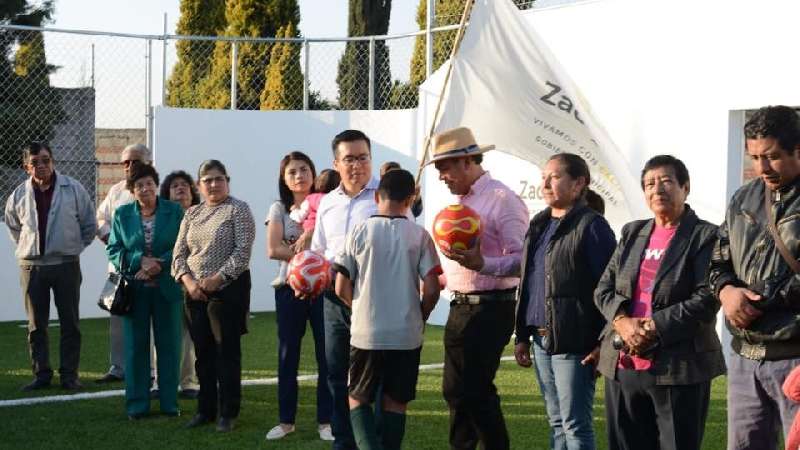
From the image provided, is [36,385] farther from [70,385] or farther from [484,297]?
[484,297]

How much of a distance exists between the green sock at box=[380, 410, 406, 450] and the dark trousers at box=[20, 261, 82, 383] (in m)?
4.54

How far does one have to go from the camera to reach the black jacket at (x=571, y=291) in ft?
18.0

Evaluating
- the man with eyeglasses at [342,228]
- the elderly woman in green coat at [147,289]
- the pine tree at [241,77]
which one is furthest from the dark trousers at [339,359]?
the pine tree at [241,77]

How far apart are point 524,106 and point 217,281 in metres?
2.40

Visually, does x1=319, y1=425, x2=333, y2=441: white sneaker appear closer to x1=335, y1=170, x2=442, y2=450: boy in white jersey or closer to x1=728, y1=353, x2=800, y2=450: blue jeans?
x1=335, y1=170, x2=442, y2=450: boy in white jersey

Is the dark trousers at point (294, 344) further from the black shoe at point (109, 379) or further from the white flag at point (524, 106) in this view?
the black shoe at point (109, 379)

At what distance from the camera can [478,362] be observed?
5.86 metres

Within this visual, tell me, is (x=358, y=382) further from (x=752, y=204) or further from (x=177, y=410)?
(x=177, y=410)

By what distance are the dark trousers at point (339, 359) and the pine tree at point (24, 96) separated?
30.3 ft

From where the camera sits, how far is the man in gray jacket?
970 centimetres

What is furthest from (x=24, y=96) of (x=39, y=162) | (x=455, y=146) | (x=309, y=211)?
(x=455, y=146)

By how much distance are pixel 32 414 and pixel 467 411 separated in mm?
3900

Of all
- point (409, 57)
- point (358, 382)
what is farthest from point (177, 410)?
point (409, 57)

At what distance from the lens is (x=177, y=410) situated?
8430 mm
